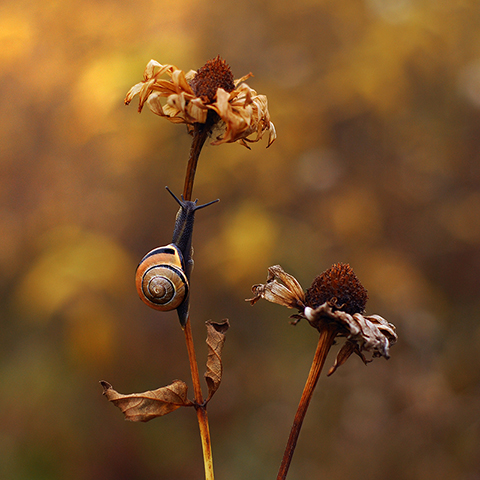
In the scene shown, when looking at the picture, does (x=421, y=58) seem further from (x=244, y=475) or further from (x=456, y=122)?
(x=244, y=475)

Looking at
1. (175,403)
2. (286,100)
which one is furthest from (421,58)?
(175,403)

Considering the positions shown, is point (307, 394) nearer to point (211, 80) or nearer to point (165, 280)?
point (165, 280)

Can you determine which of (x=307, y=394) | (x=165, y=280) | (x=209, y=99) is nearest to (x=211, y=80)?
(x=209, y=99)

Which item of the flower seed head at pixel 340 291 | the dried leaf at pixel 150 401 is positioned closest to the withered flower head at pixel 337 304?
the flower seed head at pixel 340 291

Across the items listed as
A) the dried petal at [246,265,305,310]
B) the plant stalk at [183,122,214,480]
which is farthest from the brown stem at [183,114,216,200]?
the dried petal at [246,265,305,310]

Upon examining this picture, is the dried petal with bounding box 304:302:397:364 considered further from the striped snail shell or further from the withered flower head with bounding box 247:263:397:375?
the striped snail shell

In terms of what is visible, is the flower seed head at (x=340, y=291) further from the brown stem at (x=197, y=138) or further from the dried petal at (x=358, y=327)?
the brown stem at (x=197, y=138)
